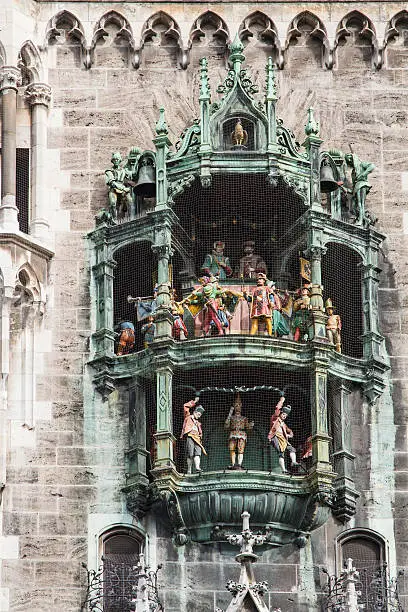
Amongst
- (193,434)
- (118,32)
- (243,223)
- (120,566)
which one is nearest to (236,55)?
(118,32)

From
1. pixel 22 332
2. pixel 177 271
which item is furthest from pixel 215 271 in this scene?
pixel 22 332

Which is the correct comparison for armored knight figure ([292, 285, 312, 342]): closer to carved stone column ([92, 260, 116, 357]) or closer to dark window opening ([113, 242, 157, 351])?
dark window opening ([113, 242, 157, 351])

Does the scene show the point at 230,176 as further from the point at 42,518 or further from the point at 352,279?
the point at 42,518

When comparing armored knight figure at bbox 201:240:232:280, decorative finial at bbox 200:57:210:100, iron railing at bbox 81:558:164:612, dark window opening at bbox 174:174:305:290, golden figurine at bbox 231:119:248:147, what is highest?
decorative finial at bbox 200:57:210:100

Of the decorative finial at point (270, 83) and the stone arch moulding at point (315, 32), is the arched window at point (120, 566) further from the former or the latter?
the stone arch moulding at point (315, 32)

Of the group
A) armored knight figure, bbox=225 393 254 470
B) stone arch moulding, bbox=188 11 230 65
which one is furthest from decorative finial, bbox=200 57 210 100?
armored knight figure, bbox=225 393 254 470

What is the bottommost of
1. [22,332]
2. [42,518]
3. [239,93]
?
[42,518]

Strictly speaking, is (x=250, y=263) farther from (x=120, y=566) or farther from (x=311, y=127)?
(x=120, y=566)

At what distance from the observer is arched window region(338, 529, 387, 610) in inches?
1247

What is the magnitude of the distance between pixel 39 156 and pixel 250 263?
2.91 meters

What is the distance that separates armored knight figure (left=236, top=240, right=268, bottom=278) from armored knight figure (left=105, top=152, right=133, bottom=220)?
1.51m

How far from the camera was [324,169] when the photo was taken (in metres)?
33.5

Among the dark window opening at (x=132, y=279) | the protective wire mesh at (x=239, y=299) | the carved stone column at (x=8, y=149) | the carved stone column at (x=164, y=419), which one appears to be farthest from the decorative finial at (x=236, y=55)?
the carved stone column at (x=164, y=419)

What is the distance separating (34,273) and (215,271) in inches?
87.6
